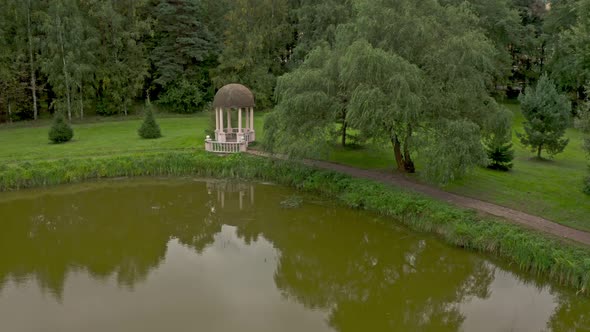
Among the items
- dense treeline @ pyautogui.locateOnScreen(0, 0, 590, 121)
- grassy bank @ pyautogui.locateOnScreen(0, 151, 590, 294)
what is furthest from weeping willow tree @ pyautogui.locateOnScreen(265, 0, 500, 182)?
dense treeline @ pyautogui.locateOnScreen(0, 0, 590, 121)

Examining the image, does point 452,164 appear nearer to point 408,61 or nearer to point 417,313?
point 408,61

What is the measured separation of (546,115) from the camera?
71.0ft

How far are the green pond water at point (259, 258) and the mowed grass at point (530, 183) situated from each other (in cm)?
353

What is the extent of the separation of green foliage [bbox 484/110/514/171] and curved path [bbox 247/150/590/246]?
2964mm

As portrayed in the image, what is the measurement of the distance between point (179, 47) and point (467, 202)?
28896 mm

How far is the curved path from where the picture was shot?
1345 centimetres

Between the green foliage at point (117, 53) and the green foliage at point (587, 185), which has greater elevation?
the green foliage at point (117, 53)

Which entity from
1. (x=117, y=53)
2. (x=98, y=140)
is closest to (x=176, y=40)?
(x=117, y=53)

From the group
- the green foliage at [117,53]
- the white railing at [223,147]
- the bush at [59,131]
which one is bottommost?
the white railing at [223,147]

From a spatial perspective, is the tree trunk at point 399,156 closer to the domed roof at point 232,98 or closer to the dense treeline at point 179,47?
the domed roof at point 232,98

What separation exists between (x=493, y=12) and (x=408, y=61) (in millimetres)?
24707

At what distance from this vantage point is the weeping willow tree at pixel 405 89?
1569 centimetres

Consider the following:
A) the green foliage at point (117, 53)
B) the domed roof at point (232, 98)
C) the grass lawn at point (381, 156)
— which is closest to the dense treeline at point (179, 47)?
the green foliage at point (117, 53)

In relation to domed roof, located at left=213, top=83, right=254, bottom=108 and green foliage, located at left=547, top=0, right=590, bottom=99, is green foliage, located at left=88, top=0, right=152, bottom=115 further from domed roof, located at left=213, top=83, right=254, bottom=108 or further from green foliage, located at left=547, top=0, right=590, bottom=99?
green foliage, located at left=547, top=0, right=590, bottom=99
